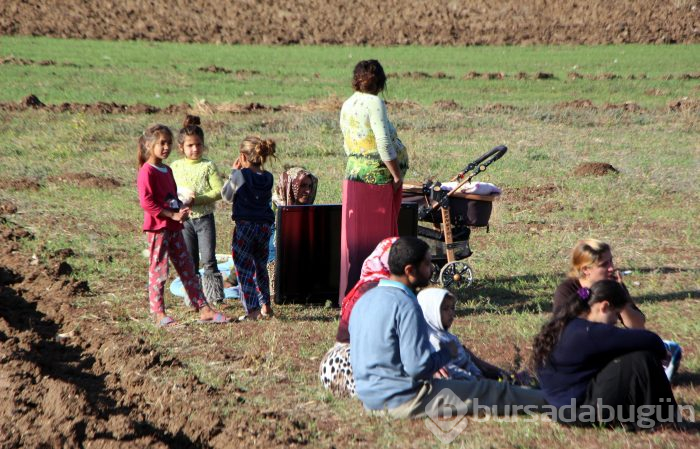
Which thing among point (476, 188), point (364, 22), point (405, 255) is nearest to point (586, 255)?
point (405, 255)

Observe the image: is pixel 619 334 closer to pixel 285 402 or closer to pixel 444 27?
pixel 285 402

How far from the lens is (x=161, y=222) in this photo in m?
8.37

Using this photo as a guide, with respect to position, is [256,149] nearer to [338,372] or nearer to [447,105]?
[338,372]

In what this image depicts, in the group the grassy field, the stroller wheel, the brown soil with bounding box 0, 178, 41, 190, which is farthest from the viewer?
the brown soil with bounding box 0, 178, 41, 190

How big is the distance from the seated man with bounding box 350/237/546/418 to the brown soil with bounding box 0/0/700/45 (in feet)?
121

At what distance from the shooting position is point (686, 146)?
18281mm

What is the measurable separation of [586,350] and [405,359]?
40.1 inches

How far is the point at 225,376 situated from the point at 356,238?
1.95m

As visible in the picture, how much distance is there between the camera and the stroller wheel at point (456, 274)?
31.9 feet

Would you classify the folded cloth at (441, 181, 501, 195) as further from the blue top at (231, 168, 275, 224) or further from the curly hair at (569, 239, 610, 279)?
the curly hair at (569, 239, 610, 279)

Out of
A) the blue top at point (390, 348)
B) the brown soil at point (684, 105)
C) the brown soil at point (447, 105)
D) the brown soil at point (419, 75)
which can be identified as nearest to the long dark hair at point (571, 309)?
the blue top at point (390, 348)

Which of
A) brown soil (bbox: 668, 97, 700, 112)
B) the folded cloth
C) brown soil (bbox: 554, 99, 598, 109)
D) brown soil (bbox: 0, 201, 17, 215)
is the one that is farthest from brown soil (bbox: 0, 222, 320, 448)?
brown soil (bbox: 668, 97, 700, 112)

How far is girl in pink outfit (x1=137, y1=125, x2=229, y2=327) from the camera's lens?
27.0ft

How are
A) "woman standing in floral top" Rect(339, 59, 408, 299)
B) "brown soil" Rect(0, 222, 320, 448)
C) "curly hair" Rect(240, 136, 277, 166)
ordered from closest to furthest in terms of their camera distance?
"brown soil" Rect(0, 222, 320, 448) → "woman standing in floral top" Rect(339, 59, 408, 299) → "curly hair" Rect(240, 136, 277, 166)
